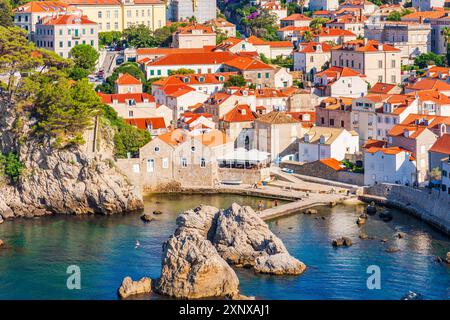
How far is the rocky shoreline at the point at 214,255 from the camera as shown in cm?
3331

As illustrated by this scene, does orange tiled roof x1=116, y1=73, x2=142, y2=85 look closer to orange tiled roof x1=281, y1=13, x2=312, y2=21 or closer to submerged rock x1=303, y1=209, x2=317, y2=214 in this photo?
submerged rock x1=303, y1=209, x2=317, y2=214

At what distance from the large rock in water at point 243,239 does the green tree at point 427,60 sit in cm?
3451

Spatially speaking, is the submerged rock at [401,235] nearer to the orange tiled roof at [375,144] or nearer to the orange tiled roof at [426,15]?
the orange tiled roof at [375,144]

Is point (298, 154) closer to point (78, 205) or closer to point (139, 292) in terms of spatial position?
point (78, 205)

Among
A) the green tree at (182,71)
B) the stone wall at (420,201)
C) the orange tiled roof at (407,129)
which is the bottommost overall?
the stone wall at (420,201)

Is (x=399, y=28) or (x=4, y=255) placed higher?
(x=399, y=28)

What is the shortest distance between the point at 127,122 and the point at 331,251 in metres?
17.3

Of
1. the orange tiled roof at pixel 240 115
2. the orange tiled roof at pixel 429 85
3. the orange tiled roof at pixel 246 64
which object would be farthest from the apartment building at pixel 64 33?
the orange tiled roof at pixel 429 85

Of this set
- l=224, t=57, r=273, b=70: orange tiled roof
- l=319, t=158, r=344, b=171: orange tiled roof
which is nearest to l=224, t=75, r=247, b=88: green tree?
l=224, t=57, r=273, b=70: orange tiled roof

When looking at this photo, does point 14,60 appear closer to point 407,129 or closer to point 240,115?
point 240,115

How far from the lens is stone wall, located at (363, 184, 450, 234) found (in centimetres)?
4100

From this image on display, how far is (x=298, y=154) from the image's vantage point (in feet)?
Answer: 166

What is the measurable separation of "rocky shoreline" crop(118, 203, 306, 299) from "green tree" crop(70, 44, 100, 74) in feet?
93.9
